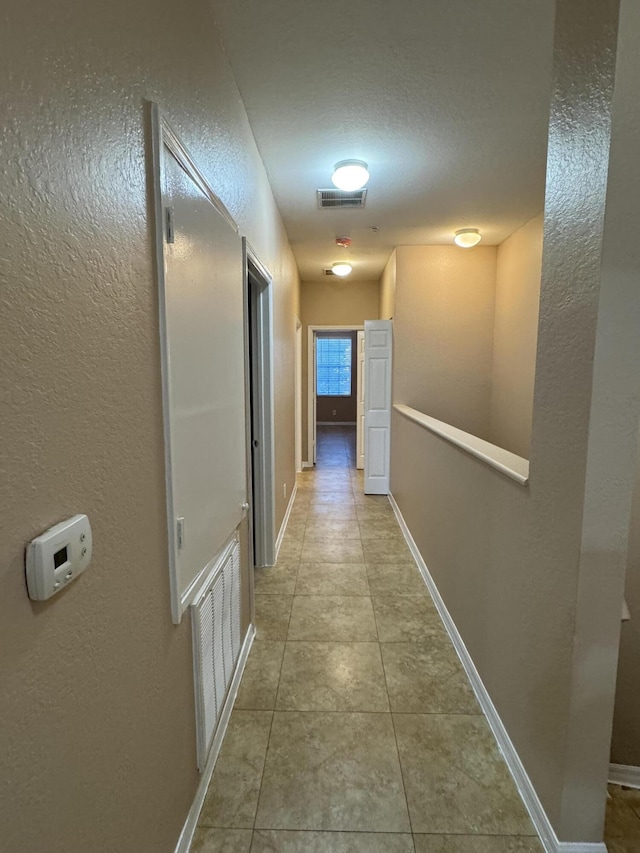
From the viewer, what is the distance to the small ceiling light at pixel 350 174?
2523 mm

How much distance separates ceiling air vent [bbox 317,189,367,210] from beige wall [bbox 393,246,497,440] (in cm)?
127

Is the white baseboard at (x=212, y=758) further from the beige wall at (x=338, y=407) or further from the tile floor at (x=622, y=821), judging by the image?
the beige wall at (x=338, y=407)

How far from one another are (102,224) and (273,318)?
2227mm

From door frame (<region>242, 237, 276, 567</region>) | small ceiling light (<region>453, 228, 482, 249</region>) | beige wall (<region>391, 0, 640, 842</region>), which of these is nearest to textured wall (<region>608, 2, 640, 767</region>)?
beige wall (<region>391, 0, 640, 842</region>)

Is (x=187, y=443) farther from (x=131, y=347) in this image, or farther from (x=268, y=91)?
(x=268, y=91)

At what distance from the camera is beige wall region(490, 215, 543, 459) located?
3.59 m

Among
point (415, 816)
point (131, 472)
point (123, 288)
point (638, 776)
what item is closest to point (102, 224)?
point (123, 288)

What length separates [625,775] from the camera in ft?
5.14

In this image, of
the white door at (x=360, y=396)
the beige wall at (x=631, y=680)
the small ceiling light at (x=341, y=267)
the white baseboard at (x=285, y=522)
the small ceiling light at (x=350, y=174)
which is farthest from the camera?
the white door at (x=360, y=396)

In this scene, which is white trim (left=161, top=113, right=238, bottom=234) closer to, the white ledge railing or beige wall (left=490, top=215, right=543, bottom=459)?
the white ledge railing

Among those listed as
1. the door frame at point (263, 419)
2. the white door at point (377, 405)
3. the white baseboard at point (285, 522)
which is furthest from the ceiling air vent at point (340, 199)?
the white baseboard at point (285, 522)

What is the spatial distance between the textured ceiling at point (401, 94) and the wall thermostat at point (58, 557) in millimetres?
1813

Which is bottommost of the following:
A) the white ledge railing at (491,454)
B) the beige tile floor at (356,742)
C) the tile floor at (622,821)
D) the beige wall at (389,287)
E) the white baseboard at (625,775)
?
the white baseboard at (625,775)

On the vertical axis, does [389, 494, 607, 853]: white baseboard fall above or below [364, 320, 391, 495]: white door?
below
